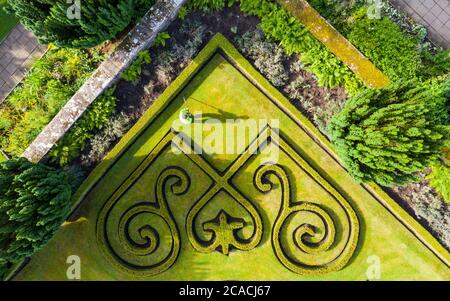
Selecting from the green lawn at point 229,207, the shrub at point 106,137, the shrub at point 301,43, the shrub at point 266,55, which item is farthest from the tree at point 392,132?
the shrub at point 106,137

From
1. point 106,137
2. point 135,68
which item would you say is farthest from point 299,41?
point 106,137

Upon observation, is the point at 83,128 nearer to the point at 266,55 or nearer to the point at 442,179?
the point at 266,55

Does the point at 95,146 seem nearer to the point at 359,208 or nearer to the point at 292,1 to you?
the point at 292,1

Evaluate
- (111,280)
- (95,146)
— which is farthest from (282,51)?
(111,280)

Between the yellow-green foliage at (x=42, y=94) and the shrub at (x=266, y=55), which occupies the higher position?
the shrub at (x=266, y=55)

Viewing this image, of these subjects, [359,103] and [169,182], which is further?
[169,182]

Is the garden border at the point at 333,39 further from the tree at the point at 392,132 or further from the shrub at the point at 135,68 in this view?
the shrub at the point at 135,68
